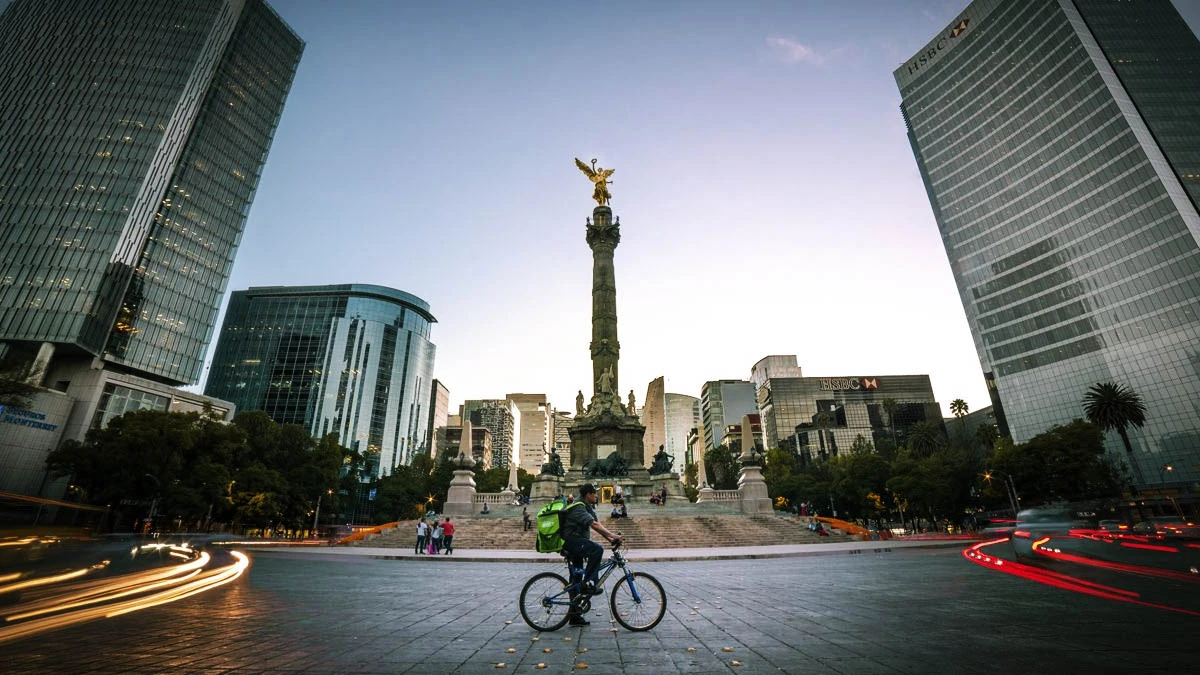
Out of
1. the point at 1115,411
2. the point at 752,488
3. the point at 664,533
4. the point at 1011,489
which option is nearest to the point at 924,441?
the point at 1115,411

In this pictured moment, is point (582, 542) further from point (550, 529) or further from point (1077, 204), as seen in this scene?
point (1077, 204)

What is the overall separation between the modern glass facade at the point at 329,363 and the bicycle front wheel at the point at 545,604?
11539cm

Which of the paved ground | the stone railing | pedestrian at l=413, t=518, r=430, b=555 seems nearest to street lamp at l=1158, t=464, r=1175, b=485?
the stone railing

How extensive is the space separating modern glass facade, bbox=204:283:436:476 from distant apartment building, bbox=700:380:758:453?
322 ft

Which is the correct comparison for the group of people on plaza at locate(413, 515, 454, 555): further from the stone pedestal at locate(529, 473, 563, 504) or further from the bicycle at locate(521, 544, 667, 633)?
the bicycle at locate(521, 544, 667, 633)

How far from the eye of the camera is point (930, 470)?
180ft

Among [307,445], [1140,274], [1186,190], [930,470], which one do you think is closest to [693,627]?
[307,445]

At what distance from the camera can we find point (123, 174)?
194 ft

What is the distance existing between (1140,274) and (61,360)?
13087 centimetres

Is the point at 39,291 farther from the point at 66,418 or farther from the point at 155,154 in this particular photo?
the point at 155,154

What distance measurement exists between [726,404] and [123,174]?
157740 mm

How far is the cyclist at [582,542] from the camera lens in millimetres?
6316

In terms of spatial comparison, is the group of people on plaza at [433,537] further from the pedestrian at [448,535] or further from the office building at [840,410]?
the office building at [840,410]

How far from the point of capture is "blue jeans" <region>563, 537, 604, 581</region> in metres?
6.34
